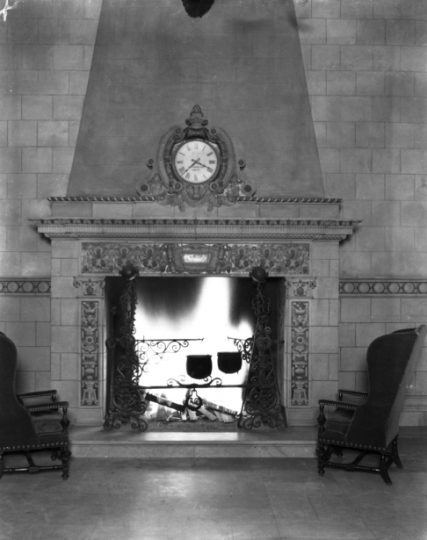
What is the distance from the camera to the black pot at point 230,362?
6395 mm

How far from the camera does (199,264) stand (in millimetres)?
6215

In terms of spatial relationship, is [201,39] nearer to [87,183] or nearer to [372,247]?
[87,183]

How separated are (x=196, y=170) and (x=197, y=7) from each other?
6.67 feet

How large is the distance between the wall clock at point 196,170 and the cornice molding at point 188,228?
254mm

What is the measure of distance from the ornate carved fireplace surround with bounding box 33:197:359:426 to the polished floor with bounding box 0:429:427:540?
95cm

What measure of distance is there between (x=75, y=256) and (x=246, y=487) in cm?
303

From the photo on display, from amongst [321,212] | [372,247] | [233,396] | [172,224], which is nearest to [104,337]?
[172,224]

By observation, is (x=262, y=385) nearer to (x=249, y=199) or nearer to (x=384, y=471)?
(x=384, y=471)

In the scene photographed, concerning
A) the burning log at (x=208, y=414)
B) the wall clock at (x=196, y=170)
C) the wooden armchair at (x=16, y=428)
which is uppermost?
the wall clock at (x=196, y=170)

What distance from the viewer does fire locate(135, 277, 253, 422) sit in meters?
7.05

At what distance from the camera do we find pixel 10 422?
4.79m

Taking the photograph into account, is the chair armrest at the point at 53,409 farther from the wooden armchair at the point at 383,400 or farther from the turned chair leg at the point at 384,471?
the turned chair leg at the point at 384,471

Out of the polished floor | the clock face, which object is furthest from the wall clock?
the polished floor

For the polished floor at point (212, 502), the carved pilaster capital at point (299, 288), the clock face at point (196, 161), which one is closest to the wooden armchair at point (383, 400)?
the polished floor at point (212, 502)
